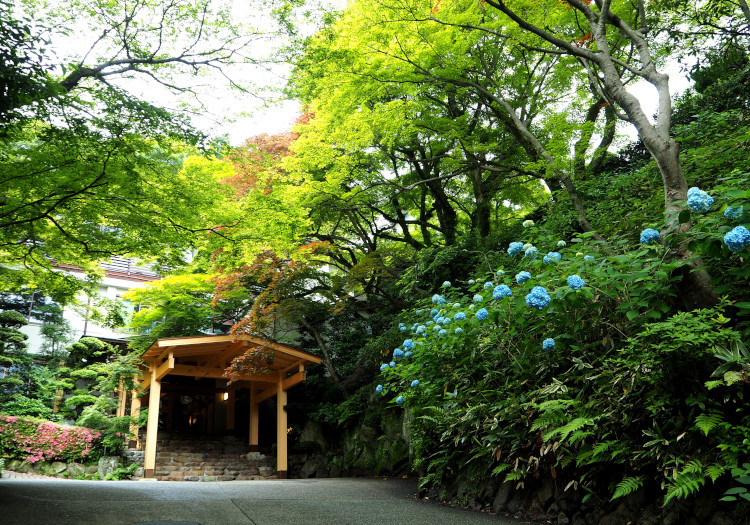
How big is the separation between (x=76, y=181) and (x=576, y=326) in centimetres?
584

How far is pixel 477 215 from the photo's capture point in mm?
10961

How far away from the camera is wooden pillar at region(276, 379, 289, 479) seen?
40.8 ft

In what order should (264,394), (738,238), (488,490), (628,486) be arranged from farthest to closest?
(264,394) → (488,490) → (628,486) → (738,238)

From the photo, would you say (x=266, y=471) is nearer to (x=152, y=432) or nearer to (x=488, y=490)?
(x=152, y=432)

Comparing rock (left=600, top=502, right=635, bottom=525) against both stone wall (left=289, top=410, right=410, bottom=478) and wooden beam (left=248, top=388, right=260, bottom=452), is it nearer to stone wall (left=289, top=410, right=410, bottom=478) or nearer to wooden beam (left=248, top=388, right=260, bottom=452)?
stone wall (left=289, top=410, right=410, bottom=478)

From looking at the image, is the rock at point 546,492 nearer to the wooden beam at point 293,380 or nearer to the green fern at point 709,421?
the green fern at point 709,421

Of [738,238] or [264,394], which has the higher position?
[738,238]

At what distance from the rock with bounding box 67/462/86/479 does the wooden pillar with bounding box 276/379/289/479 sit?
494cm

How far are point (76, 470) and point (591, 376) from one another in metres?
13.6

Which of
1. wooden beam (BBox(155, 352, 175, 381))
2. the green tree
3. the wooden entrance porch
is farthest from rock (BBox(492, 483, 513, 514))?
the green tree

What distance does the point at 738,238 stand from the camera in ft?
8.34

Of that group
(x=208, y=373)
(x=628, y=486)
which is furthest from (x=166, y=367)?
(x=628, y=486)

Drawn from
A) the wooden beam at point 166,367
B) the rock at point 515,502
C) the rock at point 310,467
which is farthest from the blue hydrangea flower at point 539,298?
the rock at point 310,467

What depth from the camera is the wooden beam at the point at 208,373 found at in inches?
503
